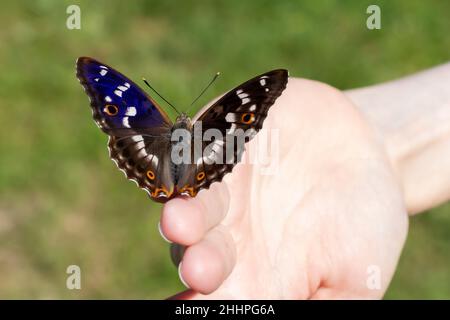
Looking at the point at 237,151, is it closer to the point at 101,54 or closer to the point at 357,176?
the point at 357,176

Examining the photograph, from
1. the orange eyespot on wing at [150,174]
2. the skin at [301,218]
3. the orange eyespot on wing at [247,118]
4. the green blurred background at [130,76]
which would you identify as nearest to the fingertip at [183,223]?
the skin at [301,218]

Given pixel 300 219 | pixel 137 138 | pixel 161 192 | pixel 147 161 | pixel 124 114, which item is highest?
pixel 124 114

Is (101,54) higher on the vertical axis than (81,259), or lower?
higher

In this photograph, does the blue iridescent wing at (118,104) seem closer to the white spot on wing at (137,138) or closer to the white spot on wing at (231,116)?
the white spot on wing at (137,138)

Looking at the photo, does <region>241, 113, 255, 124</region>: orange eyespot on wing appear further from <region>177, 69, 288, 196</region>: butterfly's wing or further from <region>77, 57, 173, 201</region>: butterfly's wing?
<region>77, 57, 173, 201</region>: butterfly's wing

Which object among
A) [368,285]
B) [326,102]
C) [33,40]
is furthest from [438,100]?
[33,40]

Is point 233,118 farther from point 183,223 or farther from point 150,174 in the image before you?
point 183,223

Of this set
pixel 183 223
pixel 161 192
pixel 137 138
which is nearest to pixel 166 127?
pixel 137 138
